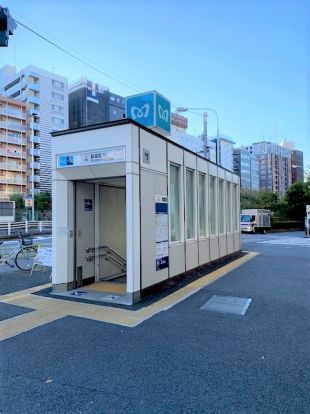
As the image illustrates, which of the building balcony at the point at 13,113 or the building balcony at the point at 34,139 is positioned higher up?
the building balcony at the point at 13,113

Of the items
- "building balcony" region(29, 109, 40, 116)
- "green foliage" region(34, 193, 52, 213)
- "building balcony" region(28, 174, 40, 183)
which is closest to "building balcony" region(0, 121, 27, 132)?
"building balcony" region(29, 109, 40, 116)

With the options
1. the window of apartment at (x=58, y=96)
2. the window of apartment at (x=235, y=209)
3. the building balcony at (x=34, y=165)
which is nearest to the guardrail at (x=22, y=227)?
the window of apartment at (x=235, y=209)

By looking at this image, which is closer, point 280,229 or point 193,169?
point 193,169

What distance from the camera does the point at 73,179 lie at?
7582mm

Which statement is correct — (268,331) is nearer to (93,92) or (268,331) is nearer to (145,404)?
(145,404)

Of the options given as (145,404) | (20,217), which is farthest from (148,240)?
(20,217)

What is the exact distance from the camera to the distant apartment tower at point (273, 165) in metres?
103

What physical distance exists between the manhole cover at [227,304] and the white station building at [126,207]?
128 centimetres

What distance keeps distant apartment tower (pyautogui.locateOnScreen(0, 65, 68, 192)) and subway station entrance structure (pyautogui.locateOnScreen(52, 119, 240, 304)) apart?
2391 inches

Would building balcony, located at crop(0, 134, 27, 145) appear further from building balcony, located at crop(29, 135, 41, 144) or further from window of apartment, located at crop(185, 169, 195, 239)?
window of apartment, located at crop(185, 169, 195, 239)

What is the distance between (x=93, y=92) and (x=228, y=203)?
8220 centimetres

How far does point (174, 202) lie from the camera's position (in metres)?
8.73

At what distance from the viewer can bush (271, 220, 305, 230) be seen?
42.6 meters

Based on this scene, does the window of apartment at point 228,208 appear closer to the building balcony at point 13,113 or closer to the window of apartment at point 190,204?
the window of apartment at point 190,204
